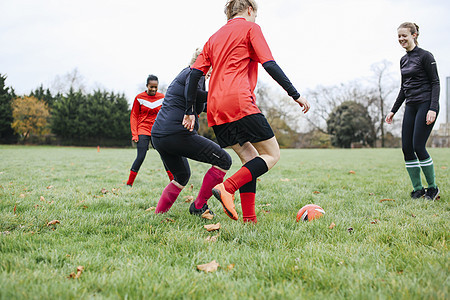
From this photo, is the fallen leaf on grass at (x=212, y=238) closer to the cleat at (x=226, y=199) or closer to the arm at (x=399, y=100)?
the cleat at (x=226, y=199)

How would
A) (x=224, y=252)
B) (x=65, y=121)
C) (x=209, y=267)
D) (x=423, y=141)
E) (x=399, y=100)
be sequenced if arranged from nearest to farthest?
(x=209, y=267) < (x=224, y=252) < (x=423, y=141) < (x=399, y=100) < (x=65, y=121)

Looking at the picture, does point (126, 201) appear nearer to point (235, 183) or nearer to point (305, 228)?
point (235, 183)

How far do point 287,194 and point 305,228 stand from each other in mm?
1893

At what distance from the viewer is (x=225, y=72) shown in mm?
2709

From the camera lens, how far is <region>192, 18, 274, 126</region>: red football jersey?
2637 millimetres

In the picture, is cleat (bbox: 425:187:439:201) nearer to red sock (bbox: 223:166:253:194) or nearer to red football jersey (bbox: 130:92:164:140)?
red sock (bbox: 223:166:253:194)

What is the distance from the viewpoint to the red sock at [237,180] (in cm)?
270

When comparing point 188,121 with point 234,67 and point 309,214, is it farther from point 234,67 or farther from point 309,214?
point 309,214

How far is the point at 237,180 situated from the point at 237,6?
1.64 metres

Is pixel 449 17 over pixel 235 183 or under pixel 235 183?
over

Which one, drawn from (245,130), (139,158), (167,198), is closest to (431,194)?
(245,130)

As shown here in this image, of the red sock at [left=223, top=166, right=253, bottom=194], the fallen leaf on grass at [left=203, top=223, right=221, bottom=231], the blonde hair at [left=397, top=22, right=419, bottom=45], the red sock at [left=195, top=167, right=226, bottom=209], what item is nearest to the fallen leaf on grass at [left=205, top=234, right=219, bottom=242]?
the fallen leaf on grass at [left=203, top=223, right=221, bottom=231]

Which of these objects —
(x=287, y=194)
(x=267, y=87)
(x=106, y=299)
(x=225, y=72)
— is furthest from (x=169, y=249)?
(x=267, y=87)

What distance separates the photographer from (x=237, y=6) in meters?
2.83
